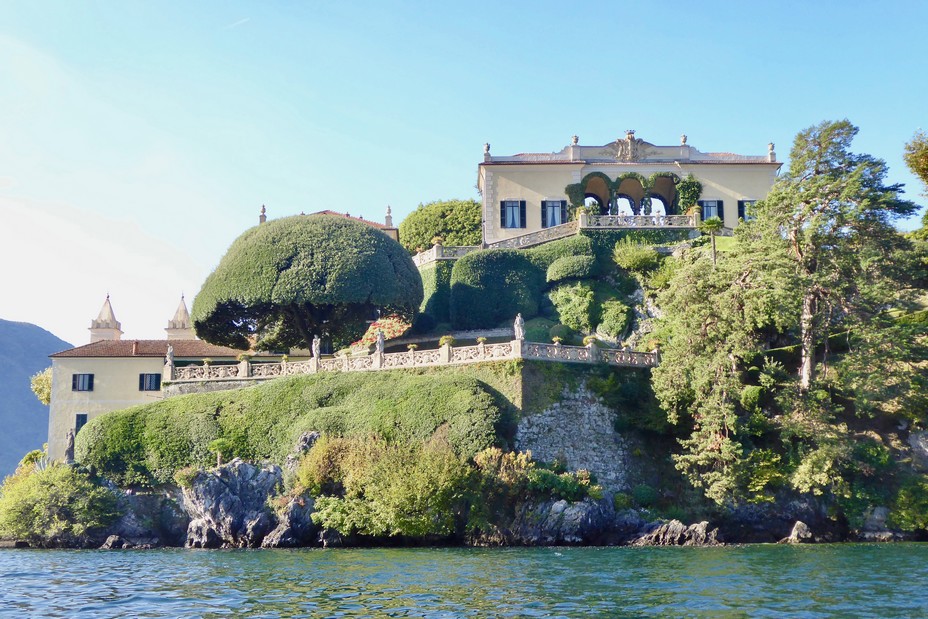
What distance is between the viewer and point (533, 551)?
40.2 metres

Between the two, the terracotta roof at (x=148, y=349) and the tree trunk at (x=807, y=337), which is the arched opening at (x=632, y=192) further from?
the terracotta roof at (x=148, y=349)

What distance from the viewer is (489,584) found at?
28781 millimetres

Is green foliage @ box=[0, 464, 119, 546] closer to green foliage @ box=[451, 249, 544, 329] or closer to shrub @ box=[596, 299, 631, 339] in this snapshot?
green foliage @ box=[451, 249, 544, 329]

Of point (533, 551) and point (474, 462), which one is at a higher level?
point (474, 462)

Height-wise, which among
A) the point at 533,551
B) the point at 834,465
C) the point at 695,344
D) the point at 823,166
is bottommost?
the point at 533,551

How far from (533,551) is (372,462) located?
9.35 m

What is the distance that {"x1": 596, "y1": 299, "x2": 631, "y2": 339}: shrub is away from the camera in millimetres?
59344

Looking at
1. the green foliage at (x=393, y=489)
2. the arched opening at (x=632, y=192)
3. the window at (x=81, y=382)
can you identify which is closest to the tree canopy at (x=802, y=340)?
the green foliage at (x=393, y=489)

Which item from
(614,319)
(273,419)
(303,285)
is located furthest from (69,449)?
(614,319)

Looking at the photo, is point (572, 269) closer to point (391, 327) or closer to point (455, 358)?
point (391, 327)

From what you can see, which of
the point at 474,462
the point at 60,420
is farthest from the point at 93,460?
the point at 474,462

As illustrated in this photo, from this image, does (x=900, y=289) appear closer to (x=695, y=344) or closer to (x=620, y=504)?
(x=695, y=344)

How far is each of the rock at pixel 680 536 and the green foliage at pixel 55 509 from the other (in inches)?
987

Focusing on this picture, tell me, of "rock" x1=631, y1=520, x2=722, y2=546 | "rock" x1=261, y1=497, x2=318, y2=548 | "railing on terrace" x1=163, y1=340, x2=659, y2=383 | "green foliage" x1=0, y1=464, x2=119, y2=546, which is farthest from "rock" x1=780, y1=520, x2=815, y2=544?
"green foliage" x1=0, y1=464, x2=119, y2=546
